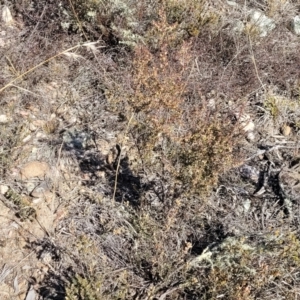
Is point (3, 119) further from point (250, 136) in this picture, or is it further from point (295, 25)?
point (295, 25)

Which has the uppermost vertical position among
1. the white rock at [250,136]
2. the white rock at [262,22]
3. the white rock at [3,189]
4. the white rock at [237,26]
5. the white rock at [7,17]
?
the white rock at [262,22]

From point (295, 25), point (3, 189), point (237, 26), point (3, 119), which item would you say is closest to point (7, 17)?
point (3, 119)

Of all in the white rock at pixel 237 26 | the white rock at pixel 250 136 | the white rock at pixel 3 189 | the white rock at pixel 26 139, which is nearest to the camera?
the white rock at pixel 3 189

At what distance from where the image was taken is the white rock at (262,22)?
4.24 meters

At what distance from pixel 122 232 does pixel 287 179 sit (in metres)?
1.25

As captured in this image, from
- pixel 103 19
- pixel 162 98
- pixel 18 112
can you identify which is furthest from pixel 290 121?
pixel 18 112

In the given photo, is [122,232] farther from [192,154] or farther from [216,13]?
[216,13]

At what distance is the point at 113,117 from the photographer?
3.63m

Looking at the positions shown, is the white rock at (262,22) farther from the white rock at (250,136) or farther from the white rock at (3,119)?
the white rock at (3,119)

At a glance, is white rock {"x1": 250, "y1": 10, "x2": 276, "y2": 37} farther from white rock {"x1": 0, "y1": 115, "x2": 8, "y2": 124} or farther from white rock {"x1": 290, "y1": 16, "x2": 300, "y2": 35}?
white rock {"x1": 0, "y1": 115, "x2": 8, "y2": 124}

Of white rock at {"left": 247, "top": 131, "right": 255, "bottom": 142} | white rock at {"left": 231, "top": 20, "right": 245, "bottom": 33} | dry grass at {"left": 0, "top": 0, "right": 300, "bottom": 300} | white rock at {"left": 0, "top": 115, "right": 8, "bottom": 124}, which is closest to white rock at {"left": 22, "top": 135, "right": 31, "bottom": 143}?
dry grass at {"left": 0, "top": 0, "right": 300, "bottom": 300}

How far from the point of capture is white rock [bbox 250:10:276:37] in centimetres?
424

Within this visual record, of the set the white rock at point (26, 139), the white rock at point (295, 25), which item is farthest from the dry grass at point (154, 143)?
the white rock at point (295, 25)

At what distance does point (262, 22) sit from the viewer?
4344 millimetres
